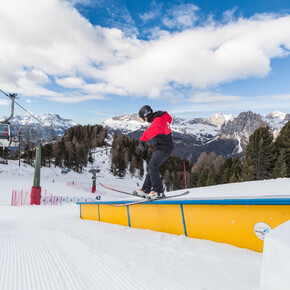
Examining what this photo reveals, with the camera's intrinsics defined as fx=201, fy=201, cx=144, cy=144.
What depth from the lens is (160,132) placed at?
15.6 feet

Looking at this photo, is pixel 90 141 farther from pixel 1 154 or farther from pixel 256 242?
pixel 256 242

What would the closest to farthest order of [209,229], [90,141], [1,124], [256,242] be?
[256,242]
[209,229]
[1,124]
[90,141]

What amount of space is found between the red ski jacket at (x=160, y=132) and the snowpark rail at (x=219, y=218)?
4.51 ft

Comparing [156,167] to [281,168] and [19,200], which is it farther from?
[281,168]

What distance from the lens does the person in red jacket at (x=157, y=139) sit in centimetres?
474

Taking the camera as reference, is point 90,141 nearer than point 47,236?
No

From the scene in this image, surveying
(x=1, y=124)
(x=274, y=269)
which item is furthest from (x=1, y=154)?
(x=274, y=269)

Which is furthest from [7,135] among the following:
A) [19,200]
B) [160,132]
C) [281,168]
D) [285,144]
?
[285,144]

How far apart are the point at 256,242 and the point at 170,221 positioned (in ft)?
5.64

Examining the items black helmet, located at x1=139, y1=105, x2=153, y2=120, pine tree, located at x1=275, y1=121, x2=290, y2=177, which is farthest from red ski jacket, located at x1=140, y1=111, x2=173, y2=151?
pine tree, located at x1=275, y1=121, x2=290, y2=177

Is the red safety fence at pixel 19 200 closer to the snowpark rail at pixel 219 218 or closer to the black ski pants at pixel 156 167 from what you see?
the black ski pants at pixel 156 167

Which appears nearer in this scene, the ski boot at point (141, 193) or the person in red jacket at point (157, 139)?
the person in red jacket at point (157, 139)

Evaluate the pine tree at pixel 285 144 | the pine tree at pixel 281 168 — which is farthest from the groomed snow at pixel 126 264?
the pine tree at pixel 285 144

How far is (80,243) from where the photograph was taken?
12.0ft
